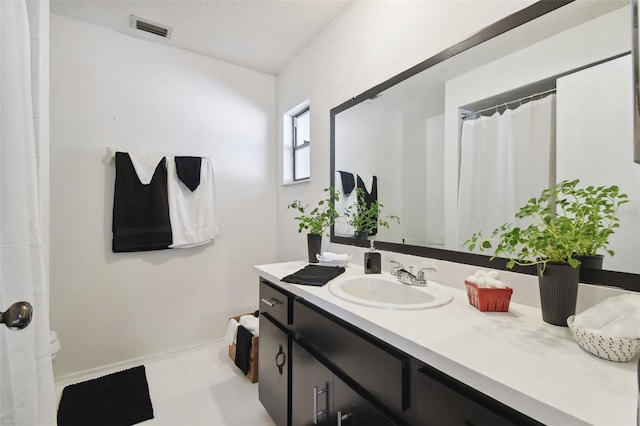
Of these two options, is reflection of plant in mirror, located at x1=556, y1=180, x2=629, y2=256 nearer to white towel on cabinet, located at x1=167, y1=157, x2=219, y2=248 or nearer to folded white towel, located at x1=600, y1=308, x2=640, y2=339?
folded white towel, located at x1=600, y1=308, x2=640, y2=339

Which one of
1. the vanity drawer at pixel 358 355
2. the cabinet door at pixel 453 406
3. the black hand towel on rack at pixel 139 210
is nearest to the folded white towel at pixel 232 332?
the black hand towel on rack at pixel 139 210

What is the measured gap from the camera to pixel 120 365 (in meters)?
2.10

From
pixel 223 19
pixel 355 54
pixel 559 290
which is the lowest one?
pixel 559 290

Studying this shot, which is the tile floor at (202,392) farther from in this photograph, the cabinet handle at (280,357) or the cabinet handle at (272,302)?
the cabinet handle at (272,302)

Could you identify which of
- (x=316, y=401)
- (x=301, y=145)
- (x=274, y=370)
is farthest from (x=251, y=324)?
(x=301, y=145)

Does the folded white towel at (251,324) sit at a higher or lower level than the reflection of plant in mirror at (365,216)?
lower

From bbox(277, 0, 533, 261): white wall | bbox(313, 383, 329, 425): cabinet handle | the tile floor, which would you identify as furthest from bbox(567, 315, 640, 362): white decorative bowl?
the tile floor

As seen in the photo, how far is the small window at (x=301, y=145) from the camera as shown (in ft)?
8.09

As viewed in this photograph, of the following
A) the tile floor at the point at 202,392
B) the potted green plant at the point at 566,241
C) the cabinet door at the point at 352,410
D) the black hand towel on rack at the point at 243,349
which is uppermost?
the potted green plant at the point at 566,241

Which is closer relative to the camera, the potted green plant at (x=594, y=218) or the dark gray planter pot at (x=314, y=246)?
the potted green plant at (x=594, y=218)

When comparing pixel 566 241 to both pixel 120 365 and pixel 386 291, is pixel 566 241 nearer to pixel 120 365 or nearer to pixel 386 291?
pixel 386 291

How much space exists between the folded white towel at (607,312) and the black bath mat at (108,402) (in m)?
2.06

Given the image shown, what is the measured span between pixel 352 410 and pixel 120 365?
6.78 ft

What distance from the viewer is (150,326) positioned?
7.29ft
